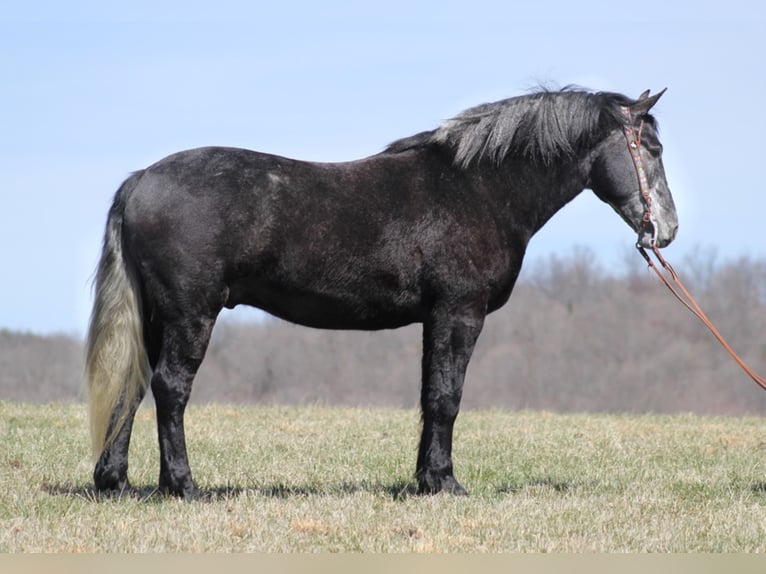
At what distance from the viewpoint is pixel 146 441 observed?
935 centimetres

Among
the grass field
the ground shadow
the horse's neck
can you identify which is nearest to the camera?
the grass field

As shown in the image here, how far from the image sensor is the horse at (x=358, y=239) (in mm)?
6211

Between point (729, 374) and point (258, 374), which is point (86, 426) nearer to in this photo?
point (258, 374)

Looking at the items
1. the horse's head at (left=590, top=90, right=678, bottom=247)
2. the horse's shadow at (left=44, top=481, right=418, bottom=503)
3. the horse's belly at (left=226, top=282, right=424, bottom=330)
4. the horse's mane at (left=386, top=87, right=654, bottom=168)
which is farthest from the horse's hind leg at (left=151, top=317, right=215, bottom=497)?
the horse's head at (left=590, top=90, right=678, bottom=247)

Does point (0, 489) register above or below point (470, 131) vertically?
below

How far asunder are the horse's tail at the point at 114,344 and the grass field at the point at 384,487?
0.54 meters

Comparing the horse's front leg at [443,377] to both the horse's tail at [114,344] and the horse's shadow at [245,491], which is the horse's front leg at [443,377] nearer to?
the horse's shadow at [245,491]

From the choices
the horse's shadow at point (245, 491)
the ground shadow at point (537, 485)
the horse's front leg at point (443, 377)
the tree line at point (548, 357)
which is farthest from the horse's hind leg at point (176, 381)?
the tree line at point (548, 357)

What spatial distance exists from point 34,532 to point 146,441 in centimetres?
402

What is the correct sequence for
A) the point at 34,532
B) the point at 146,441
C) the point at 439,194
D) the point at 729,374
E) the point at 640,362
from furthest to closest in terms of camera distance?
the point at 640,362 → the point at 729,374 → the point at 146,441 → the point at 439,194 → the point at 34,532

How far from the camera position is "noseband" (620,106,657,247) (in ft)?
22.4

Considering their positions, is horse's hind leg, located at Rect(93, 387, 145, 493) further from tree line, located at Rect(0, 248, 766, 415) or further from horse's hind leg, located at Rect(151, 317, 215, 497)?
tree line, located at Rect(0, 248, 766, 415)

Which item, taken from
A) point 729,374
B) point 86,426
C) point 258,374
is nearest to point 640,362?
point 729,374

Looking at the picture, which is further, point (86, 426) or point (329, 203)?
point (86, 426)
